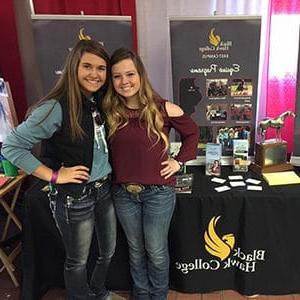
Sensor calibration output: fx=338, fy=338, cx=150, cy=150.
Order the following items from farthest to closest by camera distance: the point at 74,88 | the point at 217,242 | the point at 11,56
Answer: the point at 11,56 → the point at 217,242 → the point at 74,88

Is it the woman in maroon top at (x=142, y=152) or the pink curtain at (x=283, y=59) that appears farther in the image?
the pink curtain at (x=283, y=59)

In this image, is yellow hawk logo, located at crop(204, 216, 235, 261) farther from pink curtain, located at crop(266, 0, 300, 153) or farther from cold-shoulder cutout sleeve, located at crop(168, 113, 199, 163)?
pink curtain, located at crop(266, 0, 300, 153)

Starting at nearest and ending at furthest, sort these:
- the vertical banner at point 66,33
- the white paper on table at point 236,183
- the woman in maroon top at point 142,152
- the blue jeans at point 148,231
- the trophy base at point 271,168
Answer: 1. the woman in maroon top at point 142,152
2. the blue jeans at point 148,231
3. the white paper on table at point 236,183
4. the trophy base at point 271,168
5. the vertical banner at point 66,33

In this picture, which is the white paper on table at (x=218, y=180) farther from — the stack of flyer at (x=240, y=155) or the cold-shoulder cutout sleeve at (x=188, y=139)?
the cold-shoulder cutout sleeve at (x=188, y=139)

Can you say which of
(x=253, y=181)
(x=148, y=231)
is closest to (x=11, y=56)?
(x=148, y=231)

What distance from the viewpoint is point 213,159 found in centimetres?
195

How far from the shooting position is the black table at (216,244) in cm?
172

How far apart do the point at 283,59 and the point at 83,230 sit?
1734 mm

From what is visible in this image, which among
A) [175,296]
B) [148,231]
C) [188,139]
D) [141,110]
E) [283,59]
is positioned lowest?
[175,296]

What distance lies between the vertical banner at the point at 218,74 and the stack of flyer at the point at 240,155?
0.11 metres

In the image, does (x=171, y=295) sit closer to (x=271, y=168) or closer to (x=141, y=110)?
(x=271, y=168)

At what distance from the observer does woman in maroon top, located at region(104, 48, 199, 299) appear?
4.59 ft

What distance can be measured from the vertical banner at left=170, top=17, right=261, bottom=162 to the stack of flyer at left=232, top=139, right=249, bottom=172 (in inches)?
4.3

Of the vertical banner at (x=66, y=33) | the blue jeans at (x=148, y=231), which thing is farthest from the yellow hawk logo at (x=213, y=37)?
the blue jeans at (x=148, y=231)
